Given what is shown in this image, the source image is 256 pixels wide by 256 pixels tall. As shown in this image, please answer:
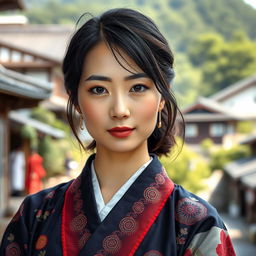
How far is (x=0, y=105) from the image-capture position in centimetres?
977

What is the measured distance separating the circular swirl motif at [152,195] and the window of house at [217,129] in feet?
146

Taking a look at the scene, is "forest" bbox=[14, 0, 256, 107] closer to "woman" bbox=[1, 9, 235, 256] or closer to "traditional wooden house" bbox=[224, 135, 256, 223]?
"traditional wooden house" bbox=[224, 135, 256, 223]

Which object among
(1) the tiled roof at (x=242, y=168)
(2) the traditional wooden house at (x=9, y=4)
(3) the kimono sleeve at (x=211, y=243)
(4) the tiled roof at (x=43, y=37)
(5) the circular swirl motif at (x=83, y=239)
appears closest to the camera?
(3) the kimono sleeve at (x=211, y=243)

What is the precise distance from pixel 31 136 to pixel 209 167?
21236 millimetres

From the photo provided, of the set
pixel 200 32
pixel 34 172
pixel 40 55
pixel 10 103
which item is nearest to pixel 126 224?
pixel 10 103

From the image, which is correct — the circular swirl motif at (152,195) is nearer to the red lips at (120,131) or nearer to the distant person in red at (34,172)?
the red lips at (120,131)

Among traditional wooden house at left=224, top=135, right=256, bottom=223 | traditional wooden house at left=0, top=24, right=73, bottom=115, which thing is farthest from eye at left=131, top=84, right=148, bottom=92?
traditional wooden house at left=224, top=135, right=256, bottom=223

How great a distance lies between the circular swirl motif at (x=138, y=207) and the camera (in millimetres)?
1930

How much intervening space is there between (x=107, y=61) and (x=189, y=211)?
62 centimetres

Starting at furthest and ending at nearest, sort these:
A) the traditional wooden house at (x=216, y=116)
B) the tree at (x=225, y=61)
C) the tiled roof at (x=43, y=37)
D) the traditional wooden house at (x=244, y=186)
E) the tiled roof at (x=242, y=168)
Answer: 1. the tree at (x=225, y=61)
2. the traditional wooden house at (x=216, y=116)
3. the tiled roof at (x=43, y=37)
4. the tiled roof at (x=242, y=168)
5. the traditional wooden house at (x=244, y=186)

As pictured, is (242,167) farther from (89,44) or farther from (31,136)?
(89,44)

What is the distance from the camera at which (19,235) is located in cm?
204

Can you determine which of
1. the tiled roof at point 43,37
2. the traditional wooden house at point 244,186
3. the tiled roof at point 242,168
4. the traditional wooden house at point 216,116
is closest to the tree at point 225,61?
the traditional wooden house at point 216,116

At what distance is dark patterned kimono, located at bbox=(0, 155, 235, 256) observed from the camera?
6.05ft
